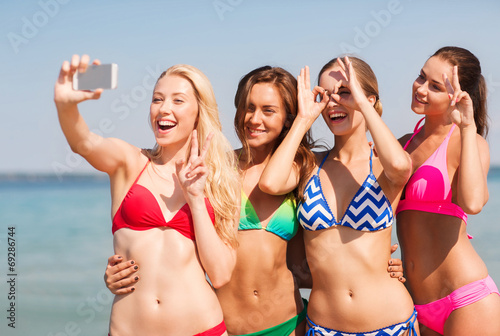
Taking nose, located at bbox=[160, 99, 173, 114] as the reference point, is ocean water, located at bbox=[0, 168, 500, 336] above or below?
below

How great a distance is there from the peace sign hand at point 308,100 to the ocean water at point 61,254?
121 inches

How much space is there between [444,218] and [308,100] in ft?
4.36

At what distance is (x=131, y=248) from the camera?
137 inches

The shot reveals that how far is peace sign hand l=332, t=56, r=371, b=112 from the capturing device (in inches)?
153

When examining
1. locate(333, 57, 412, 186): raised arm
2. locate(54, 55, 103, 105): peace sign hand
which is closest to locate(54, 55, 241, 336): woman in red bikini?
locate(54, 55, 103, 105): peace sign hand

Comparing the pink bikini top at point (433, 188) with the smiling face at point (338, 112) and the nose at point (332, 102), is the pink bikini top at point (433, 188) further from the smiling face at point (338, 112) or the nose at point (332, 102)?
the nose at point (332, 102)

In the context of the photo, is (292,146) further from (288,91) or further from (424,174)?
(424,174)

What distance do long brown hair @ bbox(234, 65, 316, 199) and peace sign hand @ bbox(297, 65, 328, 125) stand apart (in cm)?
14

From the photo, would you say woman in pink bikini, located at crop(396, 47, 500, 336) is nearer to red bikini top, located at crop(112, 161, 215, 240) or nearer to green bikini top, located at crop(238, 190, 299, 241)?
green bikini top, located at crop(238, 190, 299, 241)

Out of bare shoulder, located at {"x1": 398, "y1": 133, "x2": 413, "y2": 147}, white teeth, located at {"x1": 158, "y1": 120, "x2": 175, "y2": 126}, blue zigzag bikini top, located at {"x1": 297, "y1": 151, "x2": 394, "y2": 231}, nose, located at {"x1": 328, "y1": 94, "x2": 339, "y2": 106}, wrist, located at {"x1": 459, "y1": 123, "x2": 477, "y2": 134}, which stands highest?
nose, located at {"x1": 328, "y1": 94, "x2": 339, "y2": 106}

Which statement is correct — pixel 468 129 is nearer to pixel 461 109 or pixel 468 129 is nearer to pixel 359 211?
pixel 461 109

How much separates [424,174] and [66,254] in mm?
13082

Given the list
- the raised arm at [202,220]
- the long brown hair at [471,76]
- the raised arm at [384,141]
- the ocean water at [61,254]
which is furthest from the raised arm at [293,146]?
the ocean water at [61,254]

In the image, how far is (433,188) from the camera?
3.99m
